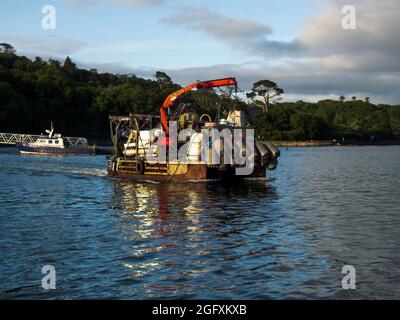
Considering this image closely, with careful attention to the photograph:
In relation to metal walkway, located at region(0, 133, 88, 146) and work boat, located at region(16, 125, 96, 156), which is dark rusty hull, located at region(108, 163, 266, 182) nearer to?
work boat, located at region(16, 125, 96, 156)

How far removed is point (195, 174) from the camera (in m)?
41.4

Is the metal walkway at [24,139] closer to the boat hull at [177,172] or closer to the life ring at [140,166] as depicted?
the boat hull at [177,172]

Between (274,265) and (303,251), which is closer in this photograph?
(274,265)

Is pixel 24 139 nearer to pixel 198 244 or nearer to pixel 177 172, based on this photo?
pixel 177 172

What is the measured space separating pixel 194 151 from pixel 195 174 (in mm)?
1912

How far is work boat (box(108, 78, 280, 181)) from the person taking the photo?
41.2m

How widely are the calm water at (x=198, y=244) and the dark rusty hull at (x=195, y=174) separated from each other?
5.89 meters

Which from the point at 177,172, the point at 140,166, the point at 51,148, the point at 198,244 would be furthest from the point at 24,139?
the point at 198,244

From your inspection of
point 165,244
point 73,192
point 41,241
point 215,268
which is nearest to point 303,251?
point 215,268

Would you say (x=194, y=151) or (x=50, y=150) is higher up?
(x=194, y=151)

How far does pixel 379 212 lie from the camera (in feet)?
88.5

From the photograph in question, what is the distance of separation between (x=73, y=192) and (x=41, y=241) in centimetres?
1797
